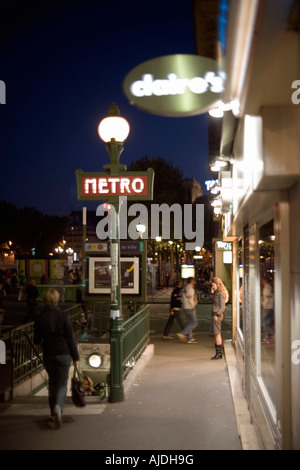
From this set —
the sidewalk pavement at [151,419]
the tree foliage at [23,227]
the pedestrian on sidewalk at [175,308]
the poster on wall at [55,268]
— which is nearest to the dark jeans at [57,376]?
the sidewalk pavement at [151,419]

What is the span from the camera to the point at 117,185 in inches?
351

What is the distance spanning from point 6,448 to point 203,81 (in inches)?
186

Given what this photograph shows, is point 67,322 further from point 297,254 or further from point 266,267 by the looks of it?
point 297,254

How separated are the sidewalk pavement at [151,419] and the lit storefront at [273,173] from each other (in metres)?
0.90

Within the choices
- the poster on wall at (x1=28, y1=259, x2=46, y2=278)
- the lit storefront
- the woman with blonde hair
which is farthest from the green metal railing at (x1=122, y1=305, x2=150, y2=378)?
the poster on wall at (x1=28, y1=259, x2=46, y2=278)

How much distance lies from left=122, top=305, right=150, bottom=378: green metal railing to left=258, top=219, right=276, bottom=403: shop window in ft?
12.6

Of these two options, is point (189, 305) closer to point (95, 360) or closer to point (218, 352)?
point (218, 352)

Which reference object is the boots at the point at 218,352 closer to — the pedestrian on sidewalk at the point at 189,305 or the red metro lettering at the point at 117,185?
the pedestrian on sidewalk at the point at 189,305

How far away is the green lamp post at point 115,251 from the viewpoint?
859 cm

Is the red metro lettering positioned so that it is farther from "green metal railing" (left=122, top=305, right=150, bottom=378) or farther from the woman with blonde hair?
the woman with blonde hair

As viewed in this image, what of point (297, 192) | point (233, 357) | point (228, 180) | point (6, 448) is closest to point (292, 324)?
point (297, 192)

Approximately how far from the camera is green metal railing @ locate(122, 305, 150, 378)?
33.2 ft

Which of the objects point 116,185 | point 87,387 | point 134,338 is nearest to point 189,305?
point 134,338

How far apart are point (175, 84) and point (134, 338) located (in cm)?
795
